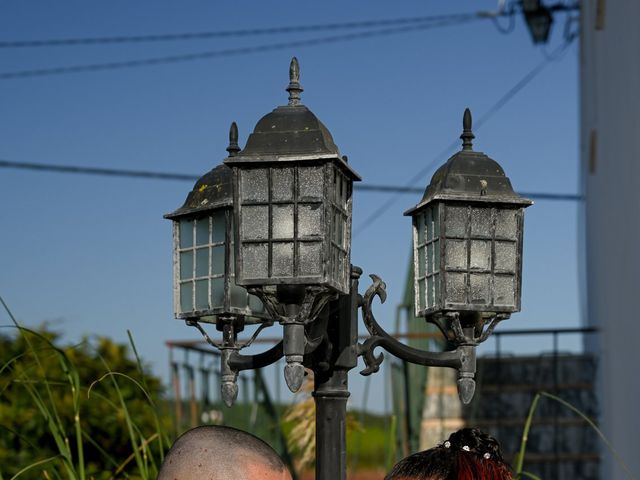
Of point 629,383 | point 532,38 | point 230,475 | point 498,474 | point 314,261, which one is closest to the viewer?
point 498,474

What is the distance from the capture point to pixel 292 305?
3531mm

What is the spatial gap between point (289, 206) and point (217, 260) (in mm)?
521

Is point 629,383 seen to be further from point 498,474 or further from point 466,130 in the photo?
point 498,474

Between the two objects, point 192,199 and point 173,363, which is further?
point 173,363

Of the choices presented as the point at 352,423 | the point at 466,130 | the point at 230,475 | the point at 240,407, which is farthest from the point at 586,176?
the point at 230,475

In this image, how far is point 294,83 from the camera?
3766 mm

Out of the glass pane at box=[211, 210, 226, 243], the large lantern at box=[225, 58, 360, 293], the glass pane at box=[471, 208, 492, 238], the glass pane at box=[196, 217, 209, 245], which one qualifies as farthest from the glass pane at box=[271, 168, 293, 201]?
the glass pane at box=[471, 208, 492, 238]

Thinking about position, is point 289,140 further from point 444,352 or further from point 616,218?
point 616,218

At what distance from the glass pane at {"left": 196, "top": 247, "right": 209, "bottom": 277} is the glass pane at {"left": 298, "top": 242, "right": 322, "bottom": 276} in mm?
589

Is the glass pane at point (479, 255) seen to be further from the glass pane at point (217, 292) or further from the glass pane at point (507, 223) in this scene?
the glass pane at point (217, 292)

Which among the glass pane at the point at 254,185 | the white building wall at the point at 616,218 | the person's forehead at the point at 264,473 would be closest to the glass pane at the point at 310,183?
the glass pane at the point at 254,185

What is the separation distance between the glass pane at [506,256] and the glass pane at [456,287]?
0.40 ft

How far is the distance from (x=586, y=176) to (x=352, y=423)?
611 cm

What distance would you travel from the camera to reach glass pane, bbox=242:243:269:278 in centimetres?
351
